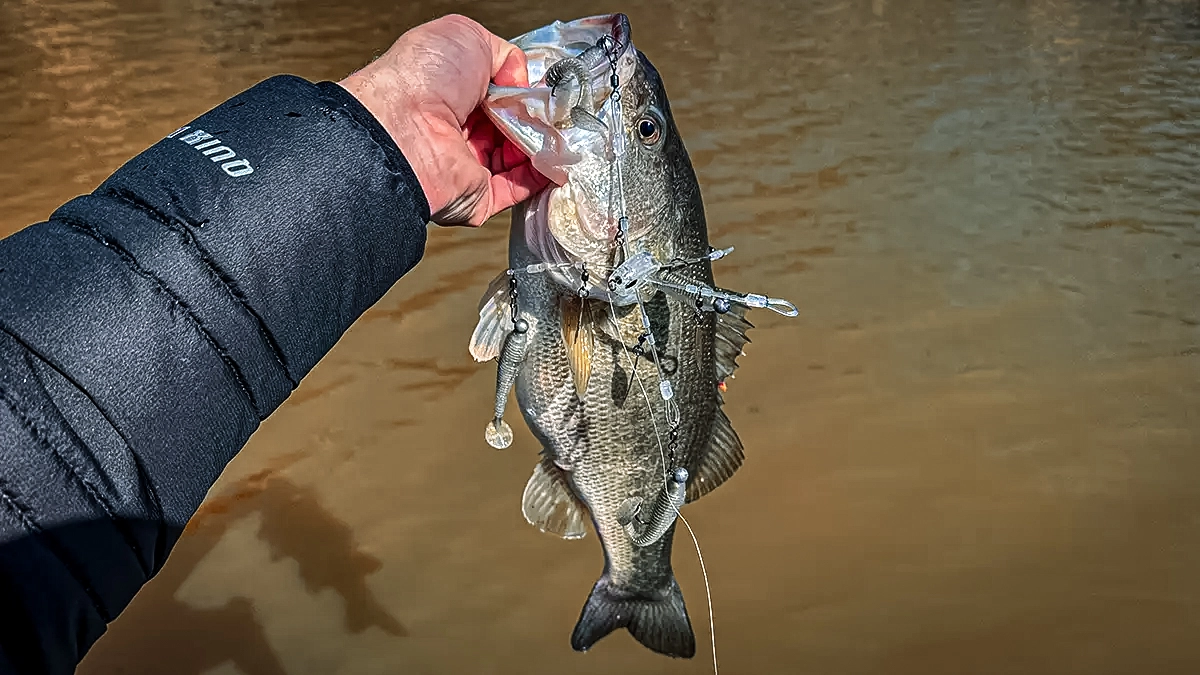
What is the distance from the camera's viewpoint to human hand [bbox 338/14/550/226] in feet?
5.46

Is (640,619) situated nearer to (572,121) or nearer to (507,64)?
(572,121)

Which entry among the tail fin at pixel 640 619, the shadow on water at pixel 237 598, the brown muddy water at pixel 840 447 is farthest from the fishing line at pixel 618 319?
the shadow on water at pixel 237 598

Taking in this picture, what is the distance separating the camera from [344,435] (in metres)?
3.83

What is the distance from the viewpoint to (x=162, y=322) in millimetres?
1116

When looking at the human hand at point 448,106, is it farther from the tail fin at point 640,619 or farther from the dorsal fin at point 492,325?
the tail fin at point 640,619

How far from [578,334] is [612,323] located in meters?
0.09

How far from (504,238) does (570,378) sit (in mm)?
3351

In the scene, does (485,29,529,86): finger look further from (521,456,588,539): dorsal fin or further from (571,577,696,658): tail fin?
(571,577,696,658): tail fin

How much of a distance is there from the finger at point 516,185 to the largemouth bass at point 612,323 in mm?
32

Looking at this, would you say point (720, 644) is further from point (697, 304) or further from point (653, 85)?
point (653, 85)

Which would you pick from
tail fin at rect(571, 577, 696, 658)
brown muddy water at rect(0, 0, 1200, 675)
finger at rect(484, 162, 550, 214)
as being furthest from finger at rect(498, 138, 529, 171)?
brown muddy water at rect(0, 0, 1200, 675)

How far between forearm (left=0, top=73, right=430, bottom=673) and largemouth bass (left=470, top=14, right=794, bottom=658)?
567 mm

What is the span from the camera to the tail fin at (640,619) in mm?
2400

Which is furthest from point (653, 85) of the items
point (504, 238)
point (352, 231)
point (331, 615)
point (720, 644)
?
point (504, 238)
